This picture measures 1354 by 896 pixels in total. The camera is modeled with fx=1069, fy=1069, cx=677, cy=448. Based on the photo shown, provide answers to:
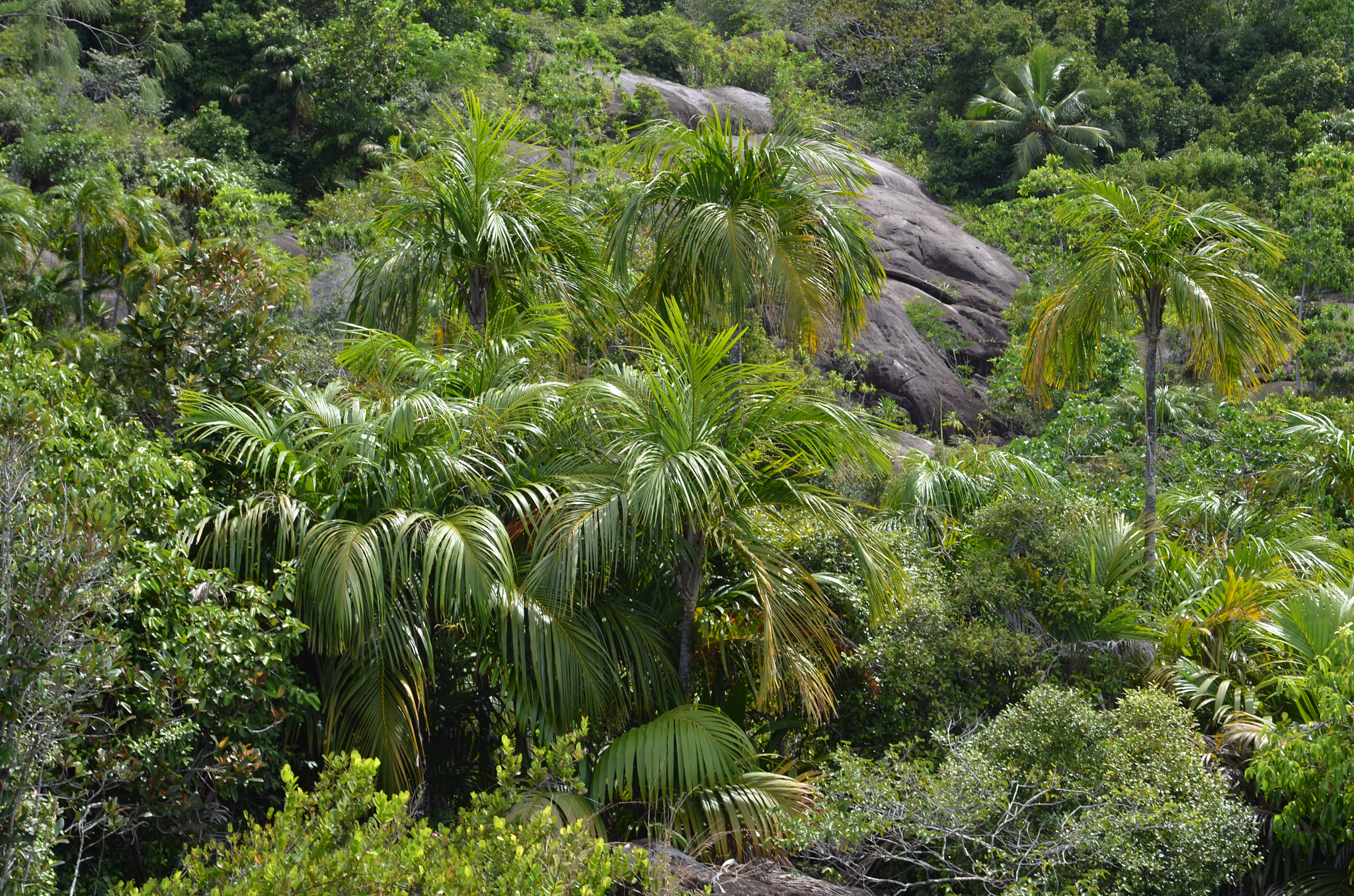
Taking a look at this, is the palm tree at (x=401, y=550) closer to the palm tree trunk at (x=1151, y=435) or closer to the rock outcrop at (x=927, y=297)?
the palm tree trunk at (x=1151, y=435)

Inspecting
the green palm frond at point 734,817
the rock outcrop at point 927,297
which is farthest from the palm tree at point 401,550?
the rock outcrop at point 927,297

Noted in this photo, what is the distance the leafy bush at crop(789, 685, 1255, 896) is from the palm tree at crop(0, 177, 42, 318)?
13.9m

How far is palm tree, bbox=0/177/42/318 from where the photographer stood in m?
14.7

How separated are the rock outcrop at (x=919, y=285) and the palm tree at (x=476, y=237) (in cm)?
1286

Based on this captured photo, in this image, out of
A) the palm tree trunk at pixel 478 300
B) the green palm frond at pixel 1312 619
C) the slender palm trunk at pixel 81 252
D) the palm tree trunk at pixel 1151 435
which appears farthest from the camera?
the slender palm trunk at pixel 81 252

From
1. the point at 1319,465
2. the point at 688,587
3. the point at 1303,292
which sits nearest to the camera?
the point at 688,587

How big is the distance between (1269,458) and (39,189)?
2352cm

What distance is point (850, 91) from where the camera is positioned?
3631 cm

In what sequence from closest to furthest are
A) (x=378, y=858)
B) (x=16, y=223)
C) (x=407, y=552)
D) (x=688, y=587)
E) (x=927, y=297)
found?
(x=378, y=858)
(x=407, y=552)
(x=688, y=587)
(x=16, y=223)
(x=927, y=297)

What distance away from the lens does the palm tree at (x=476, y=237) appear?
8.58 metres

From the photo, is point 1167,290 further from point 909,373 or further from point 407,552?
point 909,373

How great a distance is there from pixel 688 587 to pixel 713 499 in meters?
0.75

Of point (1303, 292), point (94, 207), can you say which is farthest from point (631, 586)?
point (1303, 292)

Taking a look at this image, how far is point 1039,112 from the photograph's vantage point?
102ft
